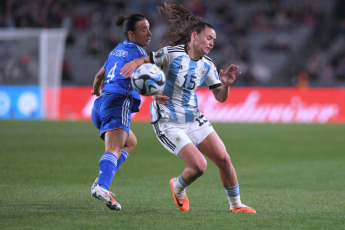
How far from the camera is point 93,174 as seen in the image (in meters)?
10.2

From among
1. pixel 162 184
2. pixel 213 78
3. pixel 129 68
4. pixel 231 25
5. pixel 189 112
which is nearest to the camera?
pixel 129 68


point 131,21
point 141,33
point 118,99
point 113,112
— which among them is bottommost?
point 113,112

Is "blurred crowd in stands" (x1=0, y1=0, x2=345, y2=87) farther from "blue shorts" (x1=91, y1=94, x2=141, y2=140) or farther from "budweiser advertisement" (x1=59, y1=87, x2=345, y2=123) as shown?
"blue shorts" (x1=91, y1=94, x2=141, y2=140)

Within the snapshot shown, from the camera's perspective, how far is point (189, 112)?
669 centimetres

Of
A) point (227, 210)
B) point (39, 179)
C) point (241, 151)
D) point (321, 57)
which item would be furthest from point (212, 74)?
point (321, 57)

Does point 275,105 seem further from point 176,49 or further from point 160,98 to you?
point 160,98

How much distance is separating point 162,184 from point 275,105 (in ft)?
48.2

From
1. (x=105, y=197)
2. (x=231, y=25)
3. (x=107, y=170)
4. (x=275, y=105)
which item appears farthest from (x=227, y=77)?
(x=231, y=25)

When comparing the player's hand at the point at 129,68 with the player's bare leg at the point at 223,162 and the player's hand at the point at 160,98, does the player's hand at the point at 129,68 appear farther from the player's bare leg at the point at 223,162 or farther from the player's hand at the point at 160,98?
the player's bare leg at the point at 223,162

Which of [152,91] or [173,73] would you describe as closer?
[152,91]

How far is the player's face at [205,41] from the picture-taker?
6.59 meters

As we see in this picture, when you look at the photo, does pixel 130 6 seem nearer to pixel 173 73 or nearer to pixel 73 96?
pixel 73 96

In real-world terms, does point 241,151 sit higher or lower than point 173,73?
lower

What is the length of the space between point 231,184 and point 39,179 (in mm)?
3654
